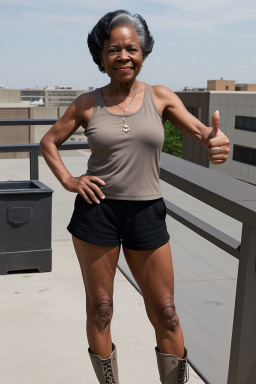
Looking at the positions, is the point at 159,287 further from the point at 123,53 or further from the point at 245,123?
the point at 245,123

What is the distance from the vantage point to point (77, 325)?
3.68m

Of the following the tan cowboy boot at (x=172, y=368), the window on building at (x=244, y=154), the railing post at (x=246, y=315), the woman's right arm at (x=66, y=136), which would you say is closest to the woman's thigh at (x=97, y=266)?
the woman's right arm at (x=66, y=136)

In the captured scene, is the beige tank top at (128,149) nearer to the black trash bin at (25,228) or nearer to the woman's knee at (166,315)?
the woman's knee at (166,315)

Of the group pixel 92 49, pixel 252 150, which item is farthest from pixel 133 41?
pixel 252 150

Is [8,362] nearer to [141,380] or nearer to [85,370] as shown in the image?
[85,370]

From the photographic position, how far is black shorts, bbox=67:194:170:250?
7.57 ft

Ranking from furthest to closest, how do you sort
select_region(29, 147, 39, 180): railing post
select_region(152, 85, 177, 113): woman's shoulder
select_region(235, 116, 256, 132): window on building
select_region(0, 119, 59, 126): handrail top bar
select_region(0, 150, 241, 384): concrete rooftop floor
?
select_region(235, 116, 256, 132): window on building, select_region(0, 119, 59, 126): handrail top bar, select_region(29, 147, 39, 180): railing post, select_region(0, 150, 241, 384): concrete rooftop floor, select_region(152, 85, 177, 113): woman's shoulder

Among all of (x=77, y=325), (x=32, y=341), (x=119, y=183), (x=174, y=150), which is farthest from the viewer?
(x=174, y=150)

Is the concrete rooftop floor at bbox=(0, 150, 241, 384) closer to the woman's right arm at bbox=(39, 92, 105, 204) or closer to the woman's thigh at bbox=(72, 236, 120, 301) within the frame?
the woman's thigh at bbox=(72, 236, 120, 301)

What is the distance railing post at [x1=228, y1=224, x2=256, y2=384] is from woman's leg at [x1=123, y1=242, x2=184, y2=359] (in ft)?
0.96

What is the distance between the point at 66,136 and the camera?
2.48 metres

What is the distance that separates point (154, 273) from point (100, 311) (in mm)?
298

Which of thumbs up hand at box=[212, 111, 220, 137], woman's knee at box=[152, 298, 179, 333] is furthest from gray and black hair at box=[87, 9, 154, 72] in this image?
woman's knee at box=[152, 298, 179, 333]

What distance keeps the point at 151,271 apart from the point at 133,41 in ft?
3.17
